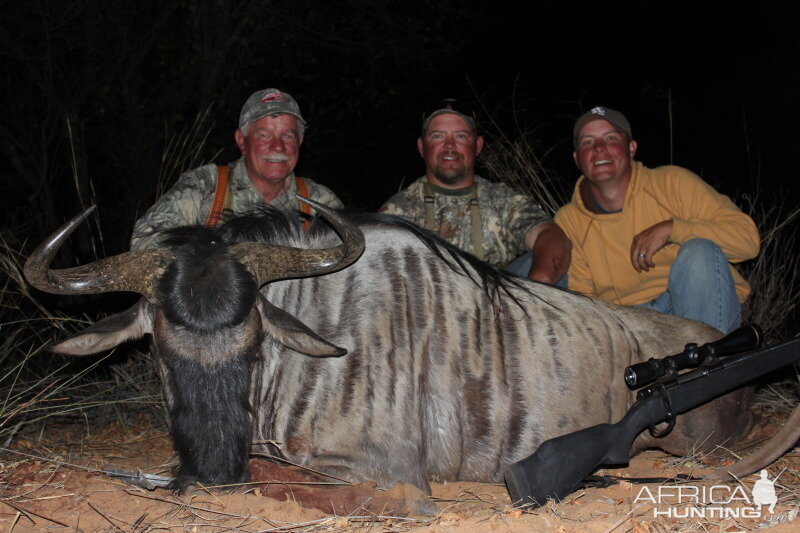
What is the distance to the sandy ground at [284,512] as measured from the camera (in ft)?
7.47

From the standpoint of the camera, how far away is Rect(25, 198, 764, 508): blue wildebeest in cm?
271

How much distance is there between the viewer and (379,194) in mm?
13445

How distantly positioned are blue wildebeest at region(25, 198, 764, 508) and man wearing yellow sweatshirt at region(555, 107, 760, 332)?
387mm

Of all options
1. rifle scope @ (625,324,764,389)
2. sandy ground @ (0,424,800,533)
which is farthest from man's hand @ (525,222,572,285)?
sandy ground @ (0,424,800,533)

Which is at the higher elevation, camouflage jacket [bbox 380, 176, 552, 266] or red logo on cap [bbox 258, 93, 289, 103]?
red logo on cap [bbox 258, 93, 289, 103]

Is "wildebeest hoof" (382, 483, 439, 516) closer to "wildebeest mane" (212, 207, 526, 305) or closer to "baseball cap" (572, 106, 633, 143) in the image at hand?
"wildebeest mane" (212, 207, 526, 305)

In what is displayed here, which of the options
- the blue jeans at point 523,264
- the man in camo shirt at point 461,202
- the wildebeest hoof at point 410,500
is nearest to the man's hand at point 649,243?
the blue jeans at point 523,264

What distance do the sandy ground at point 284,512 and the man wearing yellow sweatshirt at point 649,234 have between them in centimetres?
110

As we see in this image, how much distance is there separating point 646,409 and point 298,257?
5.08 feet

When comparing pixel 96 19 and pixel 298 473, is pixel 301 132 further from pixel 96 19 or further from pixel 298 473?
pixel 96 19

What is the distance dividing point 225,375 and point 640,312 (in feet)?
7.14
